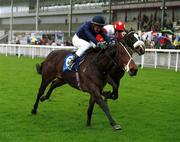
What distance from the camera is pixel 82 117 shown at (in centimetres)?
837

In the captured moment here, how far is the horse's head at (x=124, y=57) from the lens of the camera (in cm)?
678

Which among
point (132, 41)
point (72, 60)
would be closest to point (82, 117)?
point (72, 60)

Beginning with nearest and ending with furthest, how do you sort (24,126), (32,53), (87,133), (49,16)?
(87,133)
(24,126)
(32,53)
(49,16)

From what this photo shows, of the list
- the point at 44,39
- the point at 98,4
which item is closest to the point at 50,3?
the point at 98,4

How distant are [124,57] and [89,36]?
0.96 m

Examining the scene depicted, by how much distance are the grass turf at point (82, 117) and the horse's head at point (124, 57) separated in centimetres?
102

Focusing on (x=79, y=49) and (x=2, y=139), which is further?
(x=79, y=49)

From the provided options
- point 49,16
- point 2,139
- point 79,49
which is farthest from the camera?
point 49,16

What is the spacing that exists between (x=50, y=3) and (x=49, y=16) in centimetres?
281

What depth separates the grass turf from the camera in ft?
21.9

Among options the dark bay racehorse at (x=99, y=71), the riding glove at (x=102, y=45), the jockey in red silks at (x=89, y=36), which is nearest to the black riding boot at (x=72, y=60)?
the jockey in red silks at (x=89, y=36)

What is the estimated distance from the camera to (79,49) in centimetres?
789

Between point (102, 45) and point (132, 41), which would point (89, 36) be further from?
point (132, 41)

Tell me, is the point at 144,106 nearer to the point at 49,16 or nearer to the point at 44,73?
the point at 44,73
